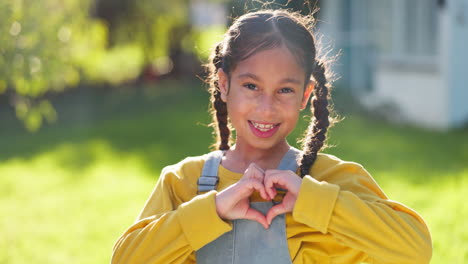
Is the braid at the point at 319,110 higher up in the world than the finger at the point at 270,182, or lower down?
higher up

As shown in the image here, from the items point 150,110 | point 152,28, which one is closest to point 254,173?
point 150,110

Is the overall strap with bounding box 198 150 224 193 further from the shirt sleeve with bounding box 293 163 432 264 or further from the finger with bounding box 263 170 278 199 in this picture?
the shirt sleeve with bounding box 293 163 432 264

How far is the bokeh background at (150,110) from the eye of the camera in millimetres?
4566

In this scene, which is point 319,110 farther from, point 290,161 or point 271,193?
point 271,193

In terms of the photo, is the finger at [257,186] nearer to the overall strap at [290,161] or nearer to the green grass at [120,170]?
the overall strap at [290,161]

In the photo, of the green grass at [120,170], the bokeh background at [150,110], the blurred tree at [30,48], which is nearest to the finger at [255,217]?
the bokeh background at [150,110]

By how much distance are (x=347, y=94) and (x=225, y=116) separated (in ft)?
29.3

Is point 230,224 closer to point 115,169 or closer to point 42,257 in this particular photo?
point 42,257

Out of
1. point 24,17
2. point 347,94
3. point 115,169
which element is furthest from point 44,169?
point 347,94

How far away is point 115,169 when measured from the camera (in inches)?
311

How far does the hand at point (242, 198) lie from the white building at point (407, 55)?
7828mm

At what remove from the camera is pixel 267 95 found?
2178 millimetres

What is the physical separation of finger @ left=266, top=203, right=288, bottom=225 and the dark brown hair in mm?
166

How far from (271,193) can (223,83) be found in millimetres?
484
